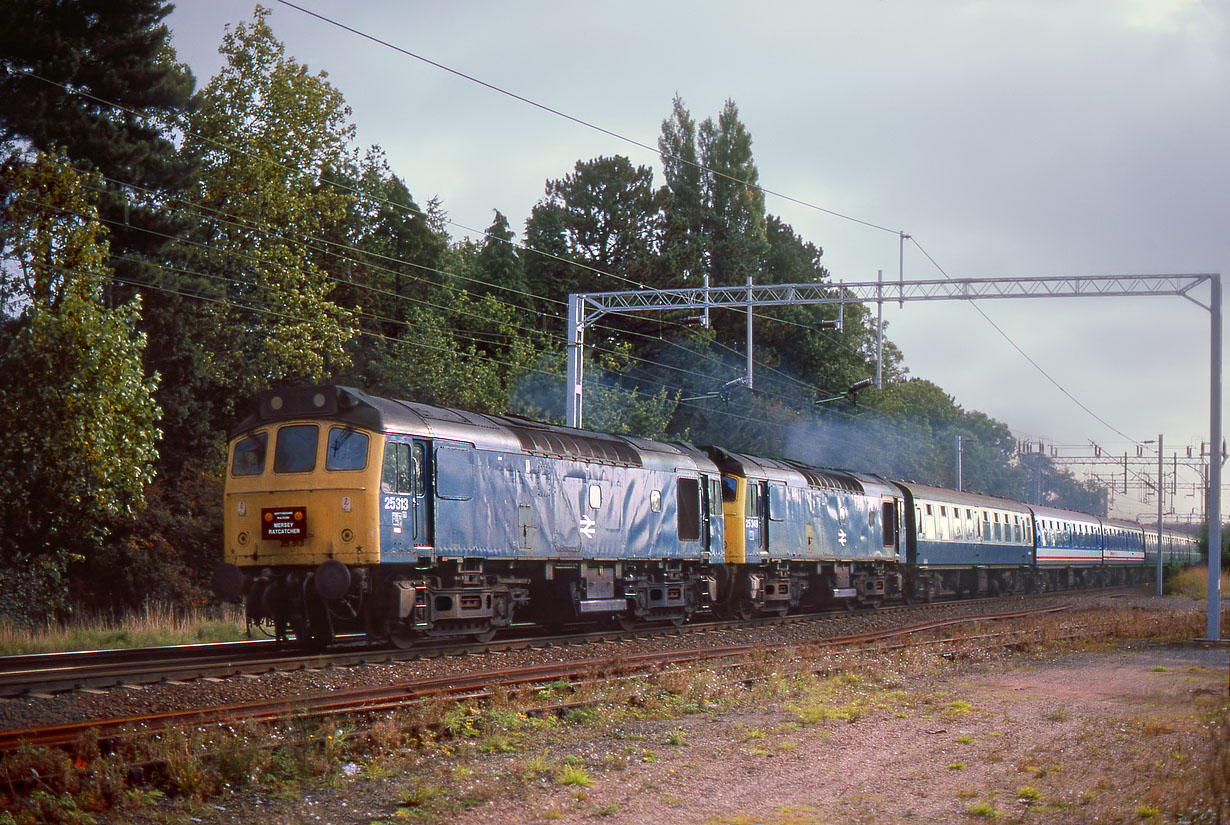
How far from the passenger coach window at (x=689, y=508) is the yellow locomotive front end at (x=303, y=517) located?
29.6 feet

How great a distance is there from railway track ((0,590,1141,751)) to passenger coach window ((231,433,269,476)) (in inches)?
142

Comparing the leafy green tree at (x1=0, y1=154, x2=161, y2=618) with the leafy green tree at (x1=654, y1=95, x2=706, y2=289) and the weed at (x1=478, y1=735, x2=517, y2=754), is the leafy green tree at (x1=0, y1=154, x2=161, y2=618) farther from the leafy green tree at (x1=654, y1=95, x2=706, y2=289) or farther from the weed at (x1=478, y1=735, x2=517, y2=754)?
the leafy green tree at (x1=654, y1=95, x2=706, y2=289)

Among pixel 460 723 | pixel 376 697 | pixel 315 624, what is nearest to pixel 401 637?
pixel 315 624

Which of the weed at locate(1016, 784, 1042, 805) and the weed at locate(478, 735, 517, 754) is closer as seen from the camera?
the weed at locate(1016, 784, 1042, 805)

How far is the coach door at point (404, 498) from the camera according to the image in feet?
54.9

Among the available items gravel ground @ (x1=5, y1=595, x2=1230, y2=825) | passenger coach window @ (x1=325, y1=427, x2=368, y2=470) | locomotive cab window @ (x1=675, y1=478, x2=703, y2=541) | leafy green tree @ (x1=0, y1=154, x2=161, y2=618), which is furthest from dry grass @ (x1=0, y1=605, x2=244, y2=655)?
locomotive cab window @ (x1=675, y1=478, x2=703, y2=541)

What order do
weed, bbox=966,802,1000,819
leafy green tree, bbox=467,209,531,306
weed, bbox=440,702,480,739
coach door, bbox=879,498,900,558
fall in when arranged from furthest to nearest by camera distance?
leafy green tree, bbox=467,209,531,306
coach door, bbox=879,498,900,558
weed, bbox=440,702,480,739
weed, bbox=966,802,1000,819

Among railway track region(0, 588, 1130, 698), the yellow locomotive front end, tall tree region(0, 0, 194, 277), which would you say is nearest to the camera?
railway track region(0, 588, 1130, 698)

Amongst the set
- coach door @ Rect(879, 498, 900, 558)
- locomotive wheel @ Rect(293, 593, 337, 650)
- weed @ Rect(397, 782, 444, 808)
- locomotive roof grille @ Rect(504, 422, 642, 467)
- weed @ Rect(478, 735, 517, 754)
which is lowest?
weed @ Rect(478, 735, 517, 754)

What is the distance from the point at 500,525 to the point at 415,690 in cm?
650

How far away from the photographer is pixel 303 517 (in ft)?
55.3

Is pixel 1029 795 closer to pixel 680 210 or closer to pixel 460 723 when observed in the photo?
pixel 460 723

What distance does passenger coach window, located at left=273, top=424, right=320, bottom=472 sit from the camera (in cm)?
1719

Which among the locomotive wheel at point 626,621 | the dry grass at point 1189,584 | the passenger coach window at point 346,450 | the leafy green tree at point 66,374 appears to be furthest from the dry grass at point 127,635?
the dry grass at point 1189,584
